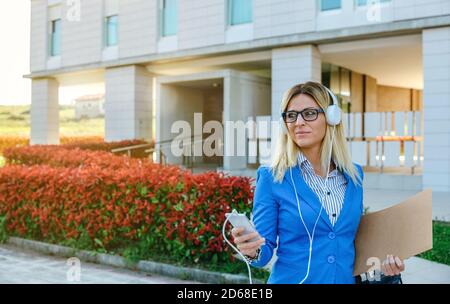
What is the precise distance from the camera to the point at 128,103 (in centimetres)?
1711

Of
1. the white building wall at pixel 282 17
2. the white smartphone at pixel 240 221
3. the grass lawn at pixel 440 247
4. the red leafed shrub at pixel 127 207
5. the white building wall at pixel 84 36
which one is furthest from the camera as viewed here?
the white building wall at pixel 84 36

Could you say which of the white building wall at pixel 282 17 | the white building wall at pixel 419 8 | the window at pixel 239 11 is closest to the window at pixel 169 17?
the window at pixel 239 11

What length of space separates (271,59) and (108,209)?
9980mm

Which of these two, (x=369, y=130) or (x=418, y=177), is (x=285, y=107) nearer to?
(x=418, y=177)

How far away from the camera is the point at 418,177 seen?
11.6 meters

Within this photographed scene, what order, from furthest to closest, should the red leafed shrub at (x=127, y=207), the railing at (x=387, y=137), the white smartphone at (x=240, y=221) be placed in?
1. the railing at (x=387, y=137)
2. the red leafed shrub at (x=127, y=207)
3. the white smartphone at (x=240, y=221)

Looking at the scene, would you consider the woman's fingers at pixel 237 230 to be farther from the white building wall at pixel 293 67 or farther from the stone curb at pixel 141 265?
the white building wall at pixel 293 67

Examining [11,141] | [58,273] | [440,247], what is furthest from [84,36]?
[440,247]

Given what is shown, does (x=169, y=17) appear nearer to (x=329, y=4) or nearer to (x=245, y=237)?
(x=329, y=4)

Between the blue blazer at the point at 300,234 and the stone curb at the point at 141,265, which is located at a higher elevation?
the blue blazer at the point at 300,234

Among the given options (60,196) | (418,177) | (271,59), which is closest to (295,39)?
(271,59)

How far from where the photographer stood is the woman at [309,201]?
1624 mm

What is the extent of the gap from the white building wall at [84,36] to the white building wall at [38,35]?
1.21 metres
